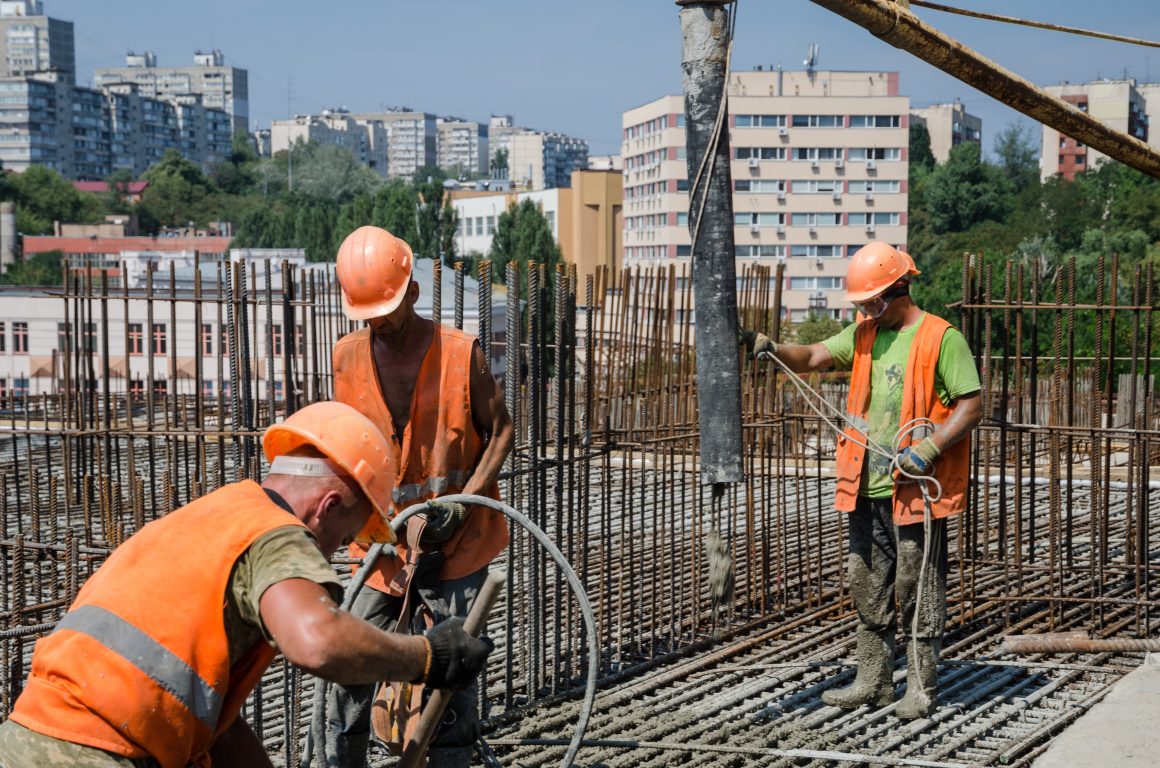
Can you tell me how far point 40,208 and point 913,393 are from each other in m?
101

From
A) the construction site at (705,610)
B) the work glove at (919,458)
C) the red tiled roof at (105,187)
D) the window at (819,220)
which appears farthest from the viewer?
the red tiled roof at (105,187)

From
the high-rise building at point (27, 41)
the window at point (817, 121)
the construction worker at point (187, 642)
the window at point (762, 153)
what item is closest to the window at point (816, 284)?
the window at point (762, 153)

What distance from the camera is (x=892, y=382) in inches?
223

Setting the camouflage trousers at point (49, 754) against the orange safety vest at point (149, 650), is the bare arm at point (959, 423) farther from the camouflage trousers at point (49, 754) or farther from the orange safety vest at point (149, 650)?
the camouflage trousers at point (49, 754)

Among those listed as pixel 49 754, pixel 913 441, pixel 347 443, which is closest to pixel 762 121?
pixel 913 441

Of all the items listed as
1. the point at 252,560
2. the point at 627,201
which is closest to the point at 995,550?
the point at 252,560

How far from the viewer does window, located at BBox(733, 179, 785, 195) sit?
78.6 meters

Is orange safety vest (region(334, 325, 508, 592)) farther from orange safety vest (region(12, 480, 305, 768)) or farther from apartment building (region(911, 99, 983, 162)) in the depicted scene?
apartment building (region(911, 99, 983, 162))

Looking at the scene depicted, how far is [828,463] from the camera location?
13047 millimetres

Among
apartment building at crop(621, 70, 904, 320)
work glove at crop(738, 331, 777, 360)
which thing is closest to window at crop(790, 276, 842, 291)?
apartment building at crop(621, 70, 904, 320)

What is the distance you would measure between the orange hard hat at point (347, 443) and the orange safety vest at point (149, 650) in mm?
202

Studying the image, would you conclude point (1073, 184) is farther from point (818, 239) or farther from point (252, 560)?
point (252, 560)

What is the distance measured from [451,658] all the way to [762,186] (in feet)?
255

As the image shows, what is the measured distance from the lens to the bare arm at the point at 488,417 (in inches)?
177
